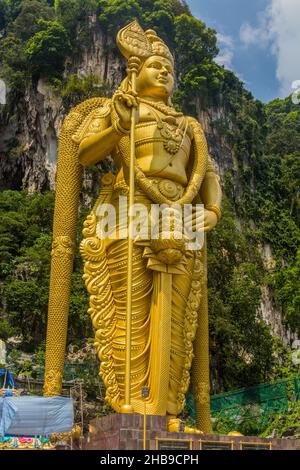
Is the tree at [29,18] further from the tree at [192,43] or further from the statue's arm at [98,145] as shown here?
the statue's arm at [98,145]

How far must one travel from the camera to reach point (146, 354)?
579 cm

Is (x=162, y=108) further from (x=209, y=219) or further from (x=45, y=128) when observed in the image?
(x=45, y=128)

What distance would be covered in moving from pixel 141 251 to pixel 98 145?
110 centimetres

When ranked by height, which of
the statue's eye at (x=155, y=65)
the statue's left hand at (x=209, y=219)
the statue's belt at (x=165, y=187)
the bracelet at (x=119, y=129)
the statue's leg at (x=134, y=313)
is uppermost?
the statue's eye at (x=155, y=65)

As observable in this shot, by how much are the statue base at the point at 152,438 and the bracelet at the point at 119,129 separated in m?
2.47

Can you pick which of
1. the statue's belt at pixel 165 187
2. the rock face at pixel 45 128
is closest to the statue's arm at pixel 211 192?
the statue's belt at pixel 165 187

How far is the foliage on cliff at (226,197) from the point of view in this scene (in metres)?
15.6

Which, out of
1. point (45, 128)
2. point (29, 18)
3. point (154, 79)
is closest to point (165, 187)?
point (154, 79)

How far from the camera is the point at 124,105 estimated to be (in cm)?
549

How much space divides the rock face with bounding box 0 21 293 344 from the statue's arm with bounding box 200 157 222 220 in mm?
15214

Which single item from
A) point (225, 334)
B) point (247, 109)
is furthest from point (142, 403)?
point (247, 109)

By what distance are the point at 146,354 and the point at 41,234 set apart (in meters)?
12.9

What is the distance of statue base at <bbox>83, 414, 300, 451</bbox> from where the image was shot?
15.2ft

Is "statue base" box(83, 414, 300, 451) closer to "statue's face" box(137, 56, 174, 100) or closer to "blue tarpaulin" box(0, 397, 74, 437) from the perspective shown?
"blue tarpaulin" box(0, 397, 74, 437)
